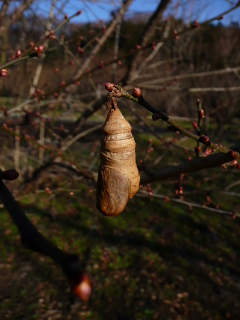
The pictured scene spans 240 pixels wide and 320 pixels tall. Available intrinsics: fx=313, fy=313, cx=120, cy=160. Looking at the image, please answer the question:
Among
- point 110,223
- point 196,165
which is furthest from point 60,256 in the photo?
point 110,223

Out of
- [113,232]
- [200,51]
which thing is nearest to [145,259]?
[113,232]

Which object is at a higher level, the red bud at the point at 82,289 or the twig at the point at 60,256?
the twig at the point at 60,256

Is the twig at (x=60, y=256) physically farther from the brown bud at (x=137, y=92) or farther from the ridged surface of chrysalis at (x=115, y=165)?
the brown bud at (x=137, y=92)

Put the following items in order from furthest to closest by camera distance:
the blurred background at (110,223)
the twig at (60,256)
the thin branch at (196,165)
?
the blurred background at (110,223) < the thin branch at (196,165) < the twig at (60,256)

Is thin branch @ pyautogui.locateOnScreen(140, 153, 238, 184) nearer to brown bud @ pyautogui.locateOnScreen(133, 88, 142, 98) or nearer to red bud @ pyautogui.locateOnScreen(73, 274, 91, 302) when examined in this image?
brown bud @ pyautogui.locateOnScreen(133, 88, 142, 98)

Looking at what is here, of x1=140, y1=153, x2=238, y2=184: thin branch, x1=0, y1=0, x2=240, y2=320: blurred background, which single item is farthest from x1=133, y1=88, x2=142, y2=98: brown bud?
x1=0, y1=0, x2=240, y2=320: blurred background

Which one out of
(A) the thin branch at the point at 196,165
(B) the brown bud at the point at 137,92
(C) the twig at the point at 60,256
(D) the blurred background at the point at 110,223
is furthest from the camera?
(D) the blurred background at the point at 110,223

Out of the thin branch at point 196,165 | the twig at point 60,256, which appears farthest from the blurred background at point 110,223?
the twig at point 60,256

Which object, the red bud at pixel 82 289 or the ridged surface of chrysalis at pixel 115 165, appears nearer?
the red bud at pixel 82 289
